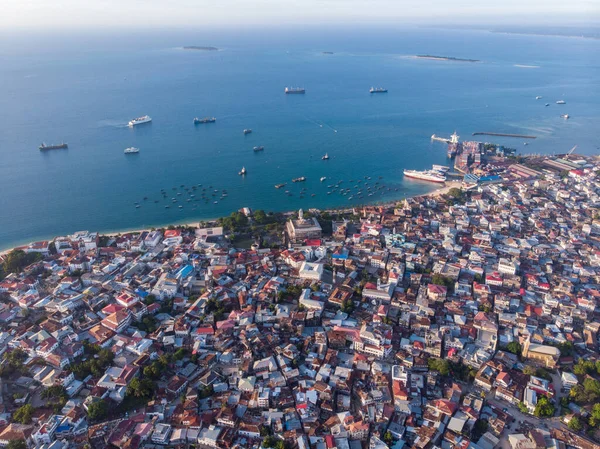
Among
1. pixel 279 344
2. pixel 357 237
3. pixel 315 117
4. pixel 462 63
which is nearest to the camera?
pixel 279 344

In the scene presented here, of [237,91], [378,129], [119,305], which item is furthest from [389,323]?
[237,91]

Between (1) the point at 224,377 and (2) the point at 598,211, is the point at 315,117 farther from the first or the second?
(1) the point at 224,377

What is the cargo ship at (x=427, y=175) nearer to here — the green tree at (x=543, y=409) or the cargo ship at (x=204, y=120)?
the green tree at (x=543, y=409)

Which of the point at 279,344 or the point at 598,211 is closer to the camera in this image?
the point at 279,344

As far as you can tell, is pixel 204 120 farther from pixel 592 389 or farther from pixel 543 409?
pixel 592 389

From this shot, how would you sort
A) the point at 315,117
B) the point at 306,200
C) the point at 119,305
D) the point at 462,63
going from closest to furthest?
1. the point at 119,305
2. the point at 306,200
3. the point at 315,117
4. the point at 462,63

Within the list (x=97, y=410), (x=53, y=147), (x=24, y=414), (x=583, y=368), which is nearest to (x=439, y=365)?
(x=583, y=368)
